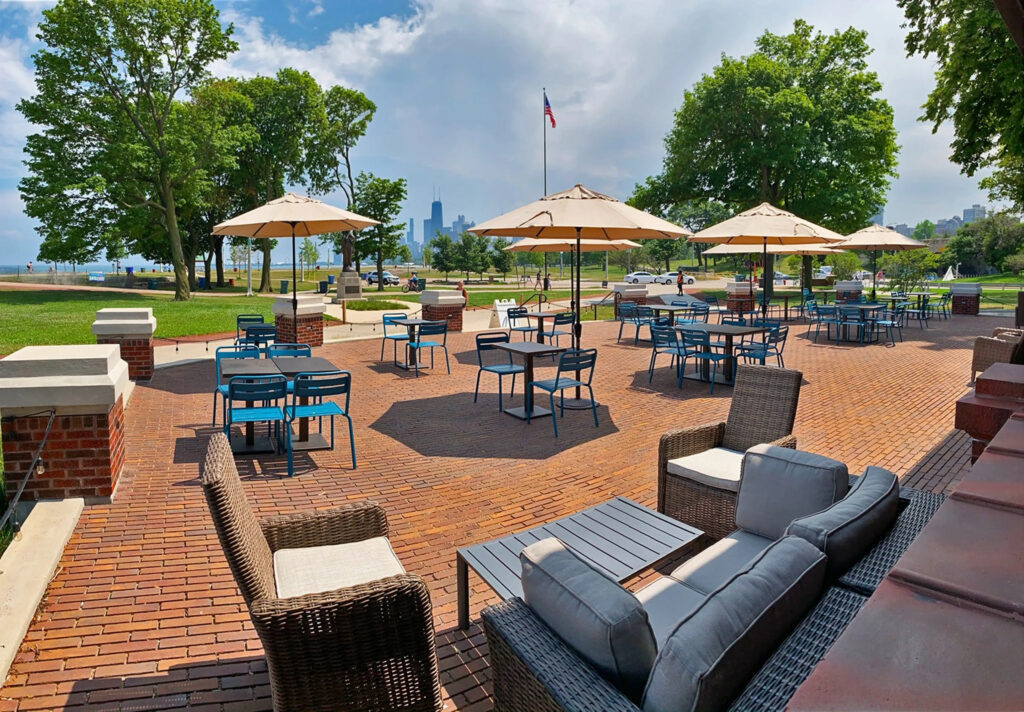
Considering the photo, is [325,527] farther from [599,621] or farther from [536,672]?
[599,621]

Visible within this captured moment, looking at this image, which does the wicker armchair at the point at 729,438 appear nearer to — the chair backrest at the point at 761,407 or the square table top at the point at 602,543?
the chair backrest at the point at 761,407

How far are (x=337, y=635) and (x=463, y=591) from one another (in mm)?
1048

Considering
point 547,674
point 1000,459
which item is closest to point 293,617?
point 547,674

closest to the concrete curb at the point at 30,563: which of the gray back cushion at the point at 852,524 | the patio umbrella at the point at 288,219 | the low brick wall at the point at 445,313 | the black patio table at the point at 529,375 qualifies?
the gray back cushion at the point at 852,524

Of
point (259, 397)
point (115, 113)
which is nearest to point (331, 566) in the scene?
point (259, 397)

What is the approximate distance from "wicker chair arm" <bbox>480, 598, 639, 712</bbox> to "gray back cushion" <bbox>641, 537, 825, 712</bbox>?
0.13 metres

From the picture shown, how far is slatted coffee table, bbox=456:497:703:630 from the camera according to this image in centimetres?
281

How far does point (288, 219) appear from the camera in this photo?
9.43 metres

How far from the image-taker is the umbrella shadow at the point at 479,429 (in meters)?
6.33

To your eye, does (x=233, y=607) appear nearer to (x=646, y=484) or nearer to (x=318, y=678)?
(x=318, y=678)

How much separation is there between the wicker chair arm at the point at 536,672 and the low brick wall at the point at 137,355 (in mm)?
9304

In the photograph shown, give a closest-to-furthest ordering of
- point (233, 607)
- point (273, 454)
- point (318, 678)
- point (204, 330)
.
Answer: point (318, 678) → point (233, 607) → point (273, 454) → point (204, 330)

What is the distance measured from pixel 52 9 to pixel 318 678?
31.5 m

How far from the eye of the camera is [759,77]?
102 feet
